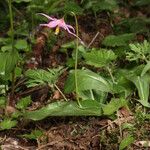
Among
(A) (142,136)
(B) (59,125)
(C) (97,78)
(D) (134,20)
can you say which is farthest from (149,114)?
(D) (134,20)

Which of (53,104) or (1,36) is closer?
(53,104)

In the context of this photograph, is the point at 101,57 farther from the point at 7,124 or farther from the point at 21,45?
the point at 21,45

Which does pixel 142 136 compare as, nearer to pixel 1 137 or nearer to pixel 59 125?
pixel 59 125

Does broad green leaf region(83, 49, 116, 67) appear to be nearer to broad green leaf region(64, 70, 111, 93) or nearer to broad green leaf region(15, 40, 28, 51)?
broad green leaf region(64, 70, 111, 93)

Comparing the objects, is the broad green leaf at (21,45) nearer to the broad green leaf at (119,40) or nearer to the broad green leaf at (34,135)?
the broad green leaf at (119,40)

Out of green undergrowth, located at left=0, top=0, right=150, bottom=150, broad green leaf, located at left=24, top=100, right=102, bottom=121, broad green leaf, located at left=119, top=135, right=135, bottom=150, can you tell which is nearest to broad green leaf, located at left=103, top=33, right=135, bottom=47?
green undergrowth, located at left=0, top=0, right=150, bottom=150

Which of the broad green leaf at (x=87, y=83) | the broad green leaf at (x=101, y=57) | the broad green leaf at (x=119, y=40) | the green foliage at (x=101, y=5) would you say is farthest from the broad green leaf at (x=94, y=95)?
the green foliage at (x=101, y=5)
